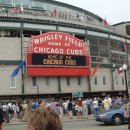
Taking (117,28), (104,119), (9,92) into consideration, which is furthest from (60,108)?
(117,28)

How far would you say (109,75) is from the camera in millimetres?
53625

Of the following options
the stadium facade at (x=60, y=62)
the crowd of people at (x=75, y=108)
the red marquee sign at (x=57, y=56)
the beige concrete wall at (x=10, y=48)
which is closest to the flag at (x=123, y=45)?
the stadium facade at (x=60, y=62)

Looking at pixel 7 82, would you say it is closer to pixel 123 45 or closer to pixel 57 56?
pixel 57 56

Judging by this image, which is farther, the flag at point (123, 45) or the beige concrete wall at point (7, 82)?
the flag at point (123, 45)

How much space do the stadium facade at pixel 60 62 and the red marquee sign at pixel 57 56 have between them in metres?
0.21

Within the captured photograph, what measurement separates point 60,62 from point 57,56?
0.87 metres

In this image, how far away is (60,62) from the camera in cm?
4597

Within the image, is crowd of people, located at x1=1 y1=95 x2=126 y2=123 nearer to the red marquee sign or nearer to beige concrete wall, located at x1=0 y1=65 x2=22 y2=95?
beige concrete wall, located at x1=0 y1=65 x2=22 y2=95

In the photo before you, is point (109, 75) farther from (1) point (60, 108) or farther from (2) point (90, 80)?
(1) point (60, 108)

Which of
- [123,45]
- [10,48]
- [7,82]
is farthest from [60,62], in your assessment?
[123,45]

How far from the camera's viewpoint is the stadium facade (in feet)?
142

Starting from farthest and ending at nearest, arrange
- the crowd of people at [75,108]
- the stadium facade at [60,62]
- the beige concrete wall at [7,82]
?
the stadium facade at [60,62], the beige concrete wall at [7,82], the crowd of people at [75,108]

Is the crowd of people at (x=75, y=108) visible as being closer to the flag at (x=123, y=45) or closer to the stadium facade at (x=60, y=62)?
the stadium facade at (x=60, y=62)

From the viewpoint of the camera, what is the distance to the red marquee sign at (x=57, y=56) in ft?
144
